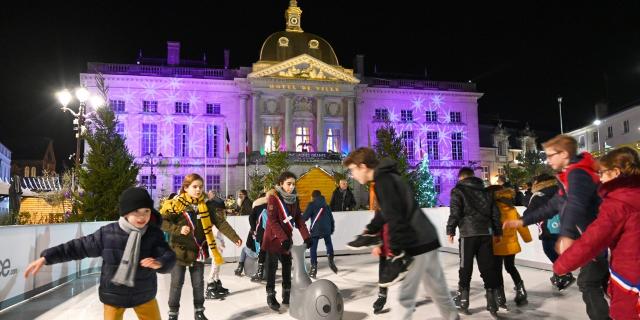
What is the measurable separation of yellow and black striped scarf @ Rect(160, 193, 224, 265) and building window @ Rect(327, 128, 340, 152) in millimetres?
36294

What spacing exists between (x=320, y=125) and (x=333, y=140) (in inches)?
90.4

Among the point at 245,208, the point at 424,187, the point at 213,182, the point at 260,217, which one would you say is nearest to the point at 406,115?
the point at 424,187

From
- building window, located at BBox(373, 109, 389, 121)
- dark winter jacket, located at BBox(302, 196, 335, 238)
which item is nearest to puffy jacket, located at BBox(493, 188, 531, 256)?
dark winter jacket, located at BBox(302, 196, 335, 238)

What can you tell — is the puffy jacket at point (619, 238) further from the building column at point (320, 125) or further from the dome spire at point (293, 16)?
the dome spire at point (293, 16)

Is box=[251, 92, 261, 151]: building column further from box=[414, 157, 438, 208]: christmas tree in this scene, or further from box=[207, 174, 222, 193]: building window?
box=[414, 157, 438, 208]: christmas tree

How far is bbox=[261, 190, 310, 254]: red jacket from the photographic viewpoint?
6730 millimetres

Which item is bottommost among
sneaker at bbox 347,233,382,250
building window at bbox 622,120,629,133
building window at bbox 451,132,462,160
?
sneaker at bbox 347,233,382,250

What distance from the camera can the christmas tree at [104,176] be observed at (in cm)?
1568

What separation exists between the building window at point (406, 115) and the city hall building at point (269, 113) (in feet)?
0.30

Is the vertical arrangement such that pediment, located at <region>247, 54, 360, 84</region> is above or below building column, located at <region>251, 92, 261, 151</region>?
above

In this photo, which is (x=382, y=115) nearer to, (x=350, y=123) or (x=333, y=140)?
(x=350, y=123)

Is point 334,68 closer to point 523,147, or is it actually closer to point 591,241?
point 523,147

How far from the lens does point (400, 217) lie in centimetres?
402

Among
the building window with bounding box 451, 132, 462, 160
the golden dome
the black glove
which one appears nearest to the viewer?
the black glove
